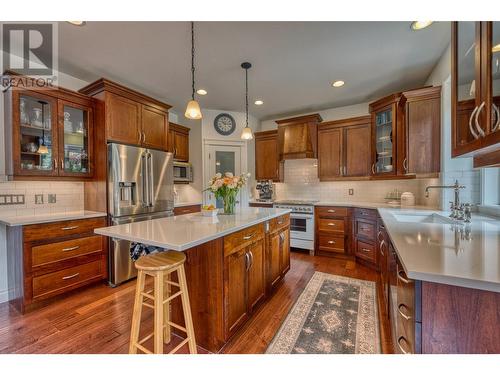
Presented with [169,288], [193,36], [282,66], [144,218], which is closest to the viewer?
[169,288]

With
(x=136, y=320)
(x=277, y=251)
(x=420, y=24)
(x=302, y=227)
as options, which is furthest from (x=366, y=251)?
(x=136, y=320)

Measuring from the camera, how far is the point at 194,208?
4.04 meters

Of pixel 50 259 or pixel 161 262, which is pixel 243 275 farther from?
pixel 50 259

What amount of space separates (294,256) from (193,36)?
336cm

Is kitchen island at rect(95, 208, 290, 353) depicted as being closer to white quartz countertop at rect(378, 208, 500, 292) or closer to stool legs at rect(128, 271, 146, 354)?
stool legs at rect(128, 271, 146, 354)

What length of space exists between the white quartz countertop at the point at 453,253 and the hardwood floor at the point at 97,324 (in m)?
0.92

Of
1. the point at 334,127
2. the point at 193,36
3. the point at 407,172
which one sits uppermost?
the point at 193,36

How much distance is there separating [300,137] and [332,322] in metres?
3.03

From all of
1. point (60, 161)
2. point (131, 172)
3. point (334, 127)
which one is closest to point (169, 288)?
point (131, 172)

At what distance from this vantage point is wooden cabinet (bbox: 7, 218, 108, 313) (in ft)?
6.75

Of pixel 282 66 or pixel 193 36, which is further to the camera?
pixel 282 66

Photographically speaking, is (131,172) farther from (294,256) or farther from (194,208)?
(294,256)

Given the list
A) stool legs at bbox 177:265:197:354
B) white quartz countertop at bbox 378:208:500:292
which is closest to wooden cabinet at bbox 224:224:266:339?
stool legs at bbox 177:265:197:354

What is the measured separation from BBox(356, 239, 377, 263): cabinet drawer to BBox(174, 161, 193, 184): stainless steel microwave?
3.12 m
